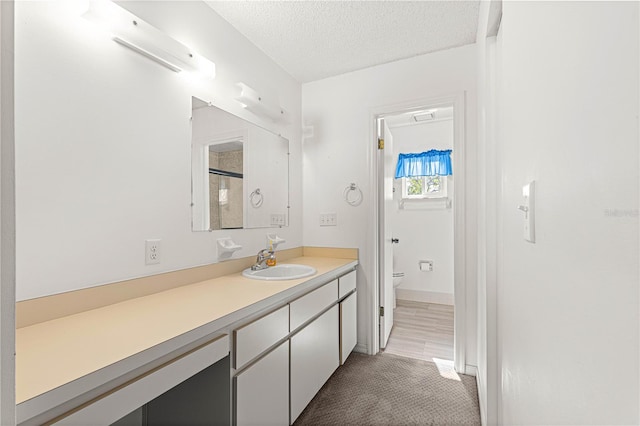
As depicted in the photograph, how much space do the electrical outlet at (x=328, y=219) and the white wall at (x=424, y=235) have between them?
157 cm

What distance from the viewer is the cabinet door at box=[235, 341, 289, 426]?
1179 mm

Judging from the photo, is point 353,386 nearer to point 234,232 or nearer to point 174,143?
point 234,232

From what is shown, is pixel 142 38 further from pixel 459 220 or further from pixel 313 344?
pixel 459 220

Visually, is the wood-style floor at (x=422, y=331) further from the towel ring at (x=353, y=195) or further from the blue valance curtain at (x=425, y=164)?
the blue valance curtain at (x=425, y=164)

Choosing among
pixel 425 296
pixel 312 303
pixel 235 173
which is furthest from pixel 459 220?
pixel 425 296

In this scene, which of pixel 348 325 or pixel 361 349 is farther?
pixel 361 349

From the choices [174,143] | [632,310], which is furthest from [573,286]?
[174,143]

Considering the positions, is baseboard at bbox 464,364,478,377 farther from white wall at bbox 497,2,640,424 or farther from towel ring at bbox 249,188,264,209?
towel ring at bbox 249,188,264,209

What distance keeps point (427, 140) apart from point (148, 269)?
359 cm

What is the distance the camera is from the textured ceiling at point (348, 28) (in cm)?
184

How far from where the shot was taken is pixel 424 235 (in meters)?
3.97

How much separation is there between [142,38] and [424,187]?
352 centimetres

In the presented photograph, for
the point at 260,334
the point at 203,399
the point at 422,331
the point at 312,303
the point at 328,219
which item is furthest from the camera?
the point at 422,331

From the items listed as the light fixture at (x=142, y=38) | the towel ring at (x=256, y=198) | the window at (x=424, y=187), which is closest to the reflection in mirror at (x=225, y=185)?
the towel ring at (x=256, y=198)
